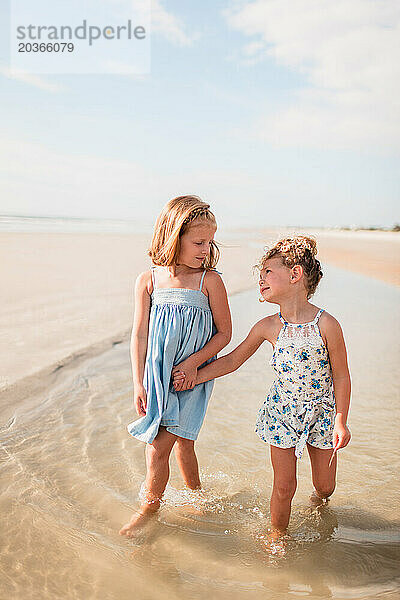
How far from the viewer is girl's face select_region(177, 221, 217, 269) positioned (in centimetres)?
288

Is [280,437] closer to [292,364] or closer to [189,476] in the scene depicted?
[292,364]

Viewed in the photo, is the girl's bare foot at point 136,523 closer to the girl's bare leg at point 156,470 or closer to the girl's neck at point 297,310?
the girl's bare leg at point 156,470

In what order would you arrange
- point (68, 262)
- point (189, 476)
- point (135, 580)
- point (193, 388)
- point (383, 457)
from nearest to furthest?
point (135, 580) → point (193, 388) → point (189, 476) → point (383, 457) → point (68, 262)

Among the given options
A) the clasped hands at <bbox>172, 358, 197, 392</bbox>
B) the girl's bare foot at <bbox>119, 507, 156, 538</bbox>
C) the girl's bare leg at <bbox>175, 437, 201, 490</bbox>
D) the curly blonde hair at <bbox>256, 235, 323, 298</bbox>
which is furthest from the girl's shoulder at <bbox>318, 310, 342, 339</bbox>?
the girl's bare foot at <bbox>119, 507, 156, 538</bbox>

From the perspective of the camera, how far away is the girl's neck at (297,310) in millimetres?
2893

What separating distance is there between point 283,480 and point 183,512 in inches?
24.7

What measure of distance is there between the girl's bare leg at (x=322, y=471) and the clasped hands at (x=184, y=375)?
2.15 feet

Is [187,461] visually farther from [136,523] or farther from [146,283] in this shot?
[146,283]

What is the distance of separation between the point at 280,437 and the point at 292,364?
1.14 ft

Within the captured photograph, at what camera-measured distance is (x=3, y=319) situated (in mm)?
6848

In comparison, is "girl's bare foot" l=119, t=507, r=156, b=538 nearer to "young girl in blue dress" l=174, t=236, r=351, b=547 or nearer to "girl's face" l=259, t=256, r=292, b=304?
"young girl in blue dress" l=174, t=236, r=351, b=547

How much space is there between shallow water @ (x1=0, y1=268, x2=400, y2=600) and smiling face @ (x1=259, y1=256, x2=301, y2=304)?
1.17 meters

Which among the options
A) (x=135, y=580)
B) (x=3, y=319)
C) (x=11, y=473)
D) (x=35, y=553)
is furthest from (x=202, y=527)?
(x=3, y=319)

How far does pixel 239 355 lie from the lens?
3.02 m
